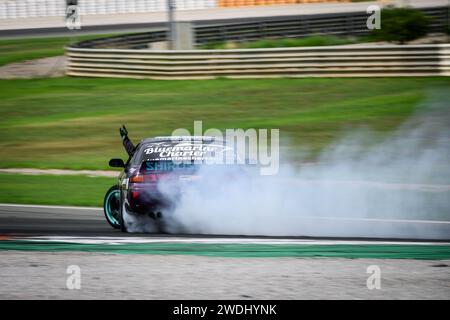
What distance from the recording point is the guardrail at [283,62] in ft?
76.8

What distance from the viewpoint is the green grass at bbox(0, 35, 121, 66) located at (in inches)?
1309

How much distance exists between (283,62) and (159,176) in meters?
15.4

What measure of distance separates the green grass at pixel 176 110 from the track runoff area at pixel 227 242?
20.5ft

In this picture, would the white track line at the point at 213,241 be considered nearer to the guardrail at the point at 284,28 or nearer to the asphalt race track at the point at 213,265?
the asphalt race track at the point at 213,265

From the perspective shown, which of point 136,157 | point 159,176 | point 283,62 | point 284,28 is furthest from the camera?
point 284,28

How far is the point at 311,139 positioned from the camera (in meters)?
18.8

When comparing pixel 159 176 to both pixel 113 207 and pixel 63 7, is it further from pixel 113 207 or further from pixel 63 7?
pixel 63 7

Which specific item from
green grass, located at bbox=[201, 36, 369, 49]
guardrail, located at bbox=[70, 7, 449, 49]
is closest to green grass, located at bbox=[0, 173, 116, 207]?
green grass, located at bbox=[201, 36, 369, 49]

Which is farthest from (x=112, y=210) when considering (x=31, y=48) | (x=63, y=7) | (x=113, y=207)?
(x=63, y=7)

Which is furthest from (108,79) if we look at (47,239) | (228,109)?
(47,239)

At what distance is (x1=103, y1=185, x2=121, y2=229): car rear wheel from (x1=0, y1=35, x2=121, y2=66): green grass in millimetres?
22085

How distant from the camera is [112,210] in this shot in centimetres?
1120
